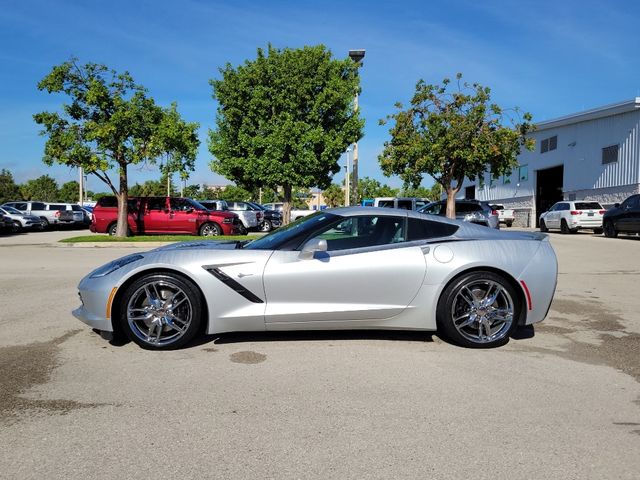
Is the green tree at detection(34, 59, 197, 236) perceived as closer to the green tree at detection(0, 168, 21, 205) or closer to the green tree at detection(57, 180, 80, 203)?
the green tree at detection(0, 168, 21, 205)

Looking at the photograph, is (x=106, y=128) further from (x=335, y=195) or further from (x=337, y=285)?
(x=335, y=195)

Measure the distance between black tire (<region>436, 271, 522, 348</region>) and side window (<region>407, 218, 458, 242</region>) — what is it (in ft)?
1.53

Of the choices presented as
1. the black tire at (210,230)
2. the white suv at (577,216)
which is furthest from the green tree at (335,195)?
the black tire at (210,230)

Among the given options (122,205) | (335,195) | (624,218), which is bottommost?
(624,218)

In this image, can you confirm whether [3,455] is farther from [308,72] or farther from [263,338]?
[308,72]

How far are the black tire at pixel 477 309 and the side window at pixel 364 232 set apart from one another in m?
0.71

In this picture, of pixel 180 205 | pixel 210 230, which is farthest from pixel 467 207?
pixel 180 205

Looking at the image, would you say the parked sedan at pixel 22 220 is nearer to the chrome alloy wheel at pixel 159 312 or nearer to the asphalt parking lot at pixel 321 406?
the asphalt parking lot at pixel 321 406

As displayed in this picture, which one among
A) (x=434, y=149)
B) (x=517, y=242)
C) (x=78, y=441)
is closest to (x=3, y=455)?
(x=78, y=441)

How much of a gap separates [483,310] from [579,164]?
34.7 m

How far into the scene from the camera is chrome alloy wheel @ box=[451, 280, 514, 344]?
498 centimetres

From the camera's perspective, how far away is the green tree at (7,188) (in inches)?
2753

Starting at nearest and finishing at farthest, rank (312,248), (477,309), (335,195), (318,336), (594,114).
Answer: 1. (312,248)
2. (477,309)
3. (318,336)
4. (594,114)
5. (335,195)

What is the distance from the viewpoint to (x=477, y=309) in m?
5.00
